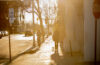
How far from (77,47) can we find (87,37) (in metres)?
4.32

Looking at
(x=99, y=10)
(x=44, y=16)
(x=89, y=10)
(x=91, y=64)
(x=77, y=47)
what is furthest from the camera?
(x=44, y=16)

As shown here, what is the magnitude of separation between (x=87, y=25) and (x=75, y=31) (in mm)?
4830

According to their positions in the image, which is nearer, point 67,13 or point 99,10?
point 99,10

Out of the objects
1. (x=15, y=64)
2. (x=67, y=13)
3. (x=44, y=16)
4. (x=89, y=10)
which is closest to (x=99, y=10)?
(x=89, y=10)

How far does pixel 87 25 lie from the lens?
30.7 feet

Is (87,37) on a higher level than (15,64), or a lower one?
higher

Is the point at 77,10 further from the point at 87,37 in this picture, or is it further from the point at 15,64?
the point at 15,64

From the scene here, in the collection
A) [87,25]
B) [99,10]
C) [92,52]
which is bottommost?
[92,52]

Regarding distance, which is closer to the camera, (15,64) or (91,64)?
(91,64)

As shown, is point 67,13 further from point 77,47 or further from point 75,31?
point 77,47

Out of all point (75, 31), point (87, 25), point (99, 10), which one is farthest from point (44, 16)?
point (99, 10)

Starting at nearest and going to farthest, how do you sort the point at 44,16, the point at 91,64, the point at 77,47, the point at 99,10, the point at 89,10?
the point at 99,10 → the point at 91,64 → the point at 89,10 → the point at 77,47 → the point at 44,16

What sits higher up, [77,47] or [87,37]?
[87,37]

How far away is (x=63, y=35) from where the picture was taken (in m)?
13.8
